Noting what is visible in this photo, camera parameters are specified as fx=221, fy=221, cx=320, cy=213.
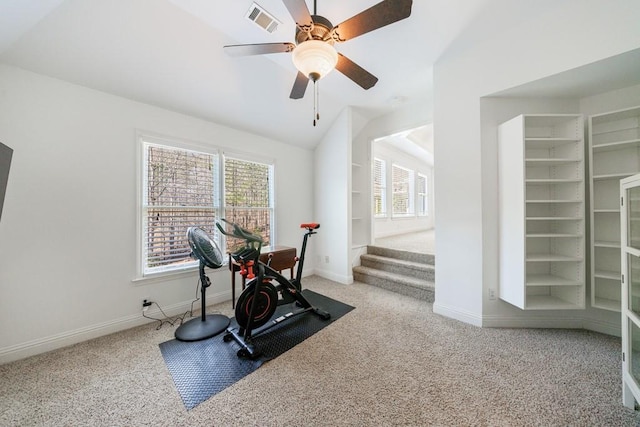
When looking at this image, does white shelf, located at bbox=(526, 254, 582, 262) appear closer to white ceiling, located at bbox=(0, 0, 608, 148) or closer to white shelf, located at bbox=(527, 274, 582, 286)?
white shelf, located at bbox=(527, 274, 582, 286)

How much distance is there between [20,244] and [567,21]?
16.2 feet

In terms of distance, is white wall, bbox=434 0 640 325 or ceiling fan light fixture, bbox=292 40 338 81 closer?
ceiling fan light fixture, bbox=292 40 338 81

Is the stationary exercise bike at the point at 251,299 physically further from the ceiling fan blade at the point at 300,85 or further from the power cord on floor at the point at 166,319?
the ceiling fan blade at the point at 300,85

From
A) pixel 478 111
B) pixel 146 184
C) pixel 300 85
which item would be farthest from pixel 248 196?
pixel 478 111

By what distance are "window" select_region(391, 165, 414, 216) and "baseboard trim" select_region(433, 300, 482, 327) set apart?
12.0 feet

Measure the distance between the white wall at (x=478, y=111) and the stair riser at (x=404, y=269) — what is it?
0.54 m

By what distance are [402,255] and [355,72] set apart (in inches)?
115

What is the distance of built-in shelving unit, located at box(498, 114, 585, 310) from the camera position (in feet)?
6.95

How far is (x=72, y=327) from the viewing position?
2.05 metres

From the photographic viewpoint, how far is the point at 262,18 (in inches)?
78.4

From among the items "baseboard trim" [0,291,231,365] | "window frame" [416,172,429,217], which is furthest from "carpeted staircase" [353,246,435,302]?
"window frame" [416,172,429,217]

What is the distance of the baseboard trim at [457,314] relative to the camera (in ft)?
7.85

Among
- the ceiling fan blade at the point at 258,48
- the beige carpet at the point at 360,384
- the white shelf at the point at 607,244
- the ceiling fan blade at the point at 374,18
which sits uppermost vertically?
the ceiling fan blade at the point at 258,48

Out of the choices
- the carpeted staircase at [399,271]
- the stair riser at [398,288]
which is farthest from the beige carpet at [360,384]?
the carpeted staircase at [399,271]
